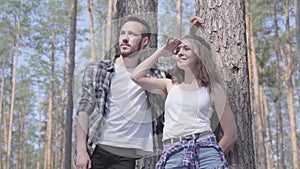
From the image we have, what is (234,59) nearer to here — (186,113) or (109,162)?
(186,113)

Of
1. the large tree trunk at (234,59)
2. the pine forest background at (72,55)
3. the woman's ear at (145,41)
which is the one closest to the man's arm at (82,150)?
the woman's ear at (145,41)

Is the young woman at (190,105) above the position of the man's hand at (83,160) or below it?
above

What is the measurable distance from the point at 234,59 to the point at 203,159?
0.75m

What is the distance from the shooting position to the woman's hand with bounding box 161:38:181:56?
1806 millimetres

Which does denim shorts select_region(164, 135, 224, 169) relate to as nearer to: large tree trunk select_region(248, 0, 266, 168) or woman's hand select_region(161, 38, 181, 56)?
woman's hand select_region(161, 38, 181, 56)

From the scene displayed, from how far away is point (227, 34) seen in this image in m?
2.41

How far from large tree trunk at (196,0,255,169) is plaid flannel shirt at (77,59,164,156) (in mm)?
536

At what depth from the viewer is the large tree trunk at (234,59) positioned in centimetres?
232

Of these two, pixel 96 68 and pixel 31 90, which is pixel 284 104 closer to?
pixel 31 90

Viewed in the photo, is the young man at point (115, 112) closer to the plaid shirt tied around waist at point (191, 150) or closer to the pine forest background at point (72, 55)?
the plaid shirt tied around waist at point (191, 150)

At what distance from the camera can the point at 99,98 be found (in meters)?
1.96

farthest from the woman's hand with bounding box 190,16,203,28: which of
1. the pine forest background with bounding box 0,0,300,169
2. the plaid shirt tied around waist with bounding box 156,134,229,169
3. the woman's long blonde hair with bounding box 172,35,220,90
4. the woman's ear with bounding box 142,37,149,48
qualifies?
the pine forest background with bounding box 0,0,300,169

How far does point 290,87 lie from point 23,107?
18.3m

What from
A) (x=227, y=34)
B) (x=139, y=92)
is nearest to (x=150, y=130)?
(x=139, y=92)
